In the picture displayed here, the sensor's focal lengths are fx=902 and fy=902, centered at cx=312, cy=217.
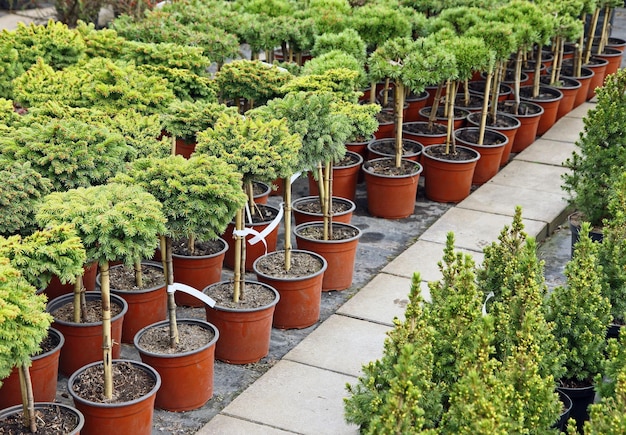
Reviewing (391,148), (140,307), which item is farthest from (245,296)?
(391,148)

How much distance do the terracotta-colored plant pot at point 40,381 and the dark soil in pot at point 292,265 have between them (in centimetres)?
182

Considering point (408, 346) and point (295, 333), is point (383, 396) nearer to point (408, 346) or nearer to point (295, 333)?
point (408, 346)

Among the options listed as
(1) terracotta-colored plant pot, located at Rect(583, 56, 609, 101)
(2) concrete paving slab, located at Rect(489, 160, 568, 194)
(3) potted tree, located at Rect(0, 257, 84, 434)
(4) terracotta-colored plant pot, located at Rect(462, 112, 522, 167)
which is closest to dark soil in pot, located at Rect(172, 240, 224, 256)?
(3) potted tree, located at Rect(0, 257, 84, 434)

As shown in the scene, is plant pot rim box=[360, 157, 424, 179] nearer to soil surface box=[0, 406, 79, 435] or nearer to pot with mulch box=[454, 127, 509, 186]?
pot with mulch box=[454, 127, 509, 186]

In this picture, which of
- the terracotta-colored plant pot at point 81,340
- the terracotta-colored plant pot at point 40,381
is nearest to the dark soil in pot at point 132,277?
the terracotta-colored plant pot at point 81,340

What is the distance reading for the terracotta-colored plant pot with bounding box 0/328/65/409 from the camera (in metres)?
5.61

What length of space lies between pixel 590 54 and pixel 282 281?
9121mm

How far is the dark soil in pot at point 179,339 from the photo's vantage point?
589 centimetres

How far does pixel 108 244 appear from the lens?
5145 mm

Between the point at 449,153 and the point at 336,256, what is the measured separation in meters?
2.77

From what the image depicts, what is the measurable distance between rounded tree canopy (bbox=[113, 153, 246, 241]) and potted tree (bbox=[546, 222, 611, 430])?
217 cm

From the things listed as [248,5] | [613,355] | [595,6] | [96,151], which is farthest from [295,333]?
[595,6]

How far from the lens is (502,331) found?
5.31 metres

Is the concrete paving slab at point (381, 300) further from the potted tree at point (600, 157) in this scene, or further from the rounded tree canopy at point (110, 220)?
the rounded tree canopy at point (110, 220)
